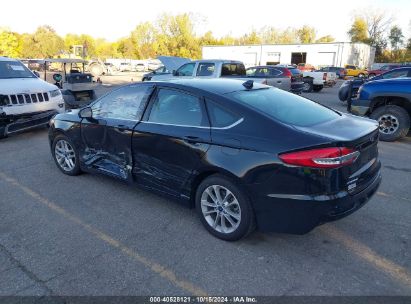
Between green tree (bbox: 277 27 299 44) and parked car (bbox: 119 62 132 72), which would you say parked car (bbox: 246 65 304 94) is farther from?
green tree (bbox: 277 27 299 44)

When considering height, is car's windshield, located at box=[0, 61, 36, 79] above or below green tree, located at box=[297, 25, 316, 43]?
below

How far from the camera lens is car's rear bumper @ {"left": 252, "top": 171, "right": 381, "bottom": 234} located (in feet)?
9.36

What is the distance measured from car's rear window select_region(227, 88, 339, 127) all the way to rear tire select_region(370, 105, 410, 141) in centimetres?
454

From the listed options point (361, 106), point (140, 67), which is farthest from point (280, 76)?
point (140, 67)

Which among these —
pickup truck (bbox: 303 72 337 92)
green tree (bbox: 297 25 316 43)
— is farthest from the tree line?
pickup truck (bbox: 303 72 337 92)

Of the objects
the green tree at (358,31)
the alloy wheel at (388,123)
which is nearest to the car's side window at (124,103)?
the alloy wheel at (388,123)

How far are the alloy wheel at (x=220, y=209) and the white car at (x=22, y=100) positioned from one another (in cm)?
568

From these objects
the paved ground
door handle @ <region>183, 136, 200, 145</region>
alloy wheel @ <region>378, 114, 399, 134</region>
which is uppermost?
door handle @ <region>183, 136, 200, 145</region>

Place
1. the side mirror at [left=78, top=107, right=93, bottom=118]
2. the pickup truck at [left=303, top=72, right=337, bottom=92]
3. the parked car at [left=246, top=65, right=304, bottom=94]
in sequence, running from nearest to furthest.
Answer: the side mirror at [left=78, top=107, right=93, bottom=118]
the parked car at [left=246, top=65, right=304, bottom=94]
the pickup truck at [left=303, top=72, right=337, bottom=92]

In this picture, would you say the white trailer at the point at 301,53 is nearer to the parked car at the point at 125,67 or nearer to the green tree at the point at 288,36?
the parked car at the point at 125,67

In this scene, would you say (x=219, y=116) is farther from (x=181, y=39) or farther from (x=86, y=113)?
(x=181, y=39)

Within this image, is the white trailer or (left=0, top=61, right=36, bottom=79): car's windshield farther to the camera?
the white trailer

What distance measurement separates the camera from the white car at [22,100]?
7.39 m

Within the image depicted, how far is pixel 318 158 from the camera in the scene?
2.78 m
